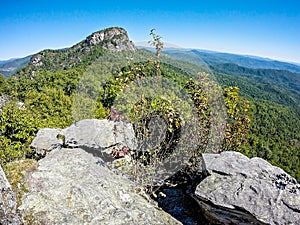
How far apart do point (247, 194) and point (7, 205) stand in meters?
4.21

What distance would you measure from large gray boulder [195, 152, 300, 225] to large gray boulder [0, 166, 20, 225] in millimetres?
3415

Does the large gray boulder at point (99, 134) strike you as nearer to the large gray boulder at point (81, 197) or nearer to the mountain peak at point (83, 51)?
the large gray boulder at point (81, 197)

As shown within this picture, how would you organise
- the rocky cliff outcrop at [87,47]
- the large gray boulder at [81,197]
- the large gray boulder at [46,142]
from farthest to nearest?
the rocky cliff outcrop at [87,47], the large gray boulder at [46,142], the large gray boulder at [81,197]

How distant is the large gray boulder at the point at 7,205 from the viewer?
358cm

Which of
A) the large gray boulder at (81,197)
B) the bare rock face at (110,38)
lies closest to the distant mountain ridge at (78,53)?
the bare rock face at (110,38)

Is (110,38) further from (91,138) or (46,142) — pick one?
(91,138)

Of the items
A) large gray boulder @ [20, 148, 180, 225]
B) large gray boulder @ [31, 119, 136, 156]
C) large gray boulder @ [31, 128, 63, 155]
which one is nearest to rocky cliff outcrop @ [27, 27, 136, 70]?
large gray boulder @ [31, 128, 63, 155]

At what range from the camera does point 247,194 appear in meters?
4.84

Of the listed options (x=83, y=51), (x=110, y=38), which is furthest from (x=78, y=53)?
(x=110, y=38)

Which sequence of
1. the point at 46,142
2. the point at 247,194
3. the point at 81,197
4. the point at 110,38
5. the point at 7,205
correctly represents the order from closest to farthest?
the point at 7,205, the point at 81,197, the point at 247,194, the point at 46,142, the point at 110,38

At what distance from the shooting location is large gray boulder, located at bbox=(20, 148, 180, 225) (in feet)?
13.4

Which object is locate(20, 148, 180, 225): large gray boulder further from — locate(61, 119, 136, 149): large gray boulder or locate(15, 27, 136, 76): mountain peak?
locate(15, 27, 136, 76): mountain peak

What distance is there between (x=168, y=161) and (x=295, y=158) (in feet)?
194

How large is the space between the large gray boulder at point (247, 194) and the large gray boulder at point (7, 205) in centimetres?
341
